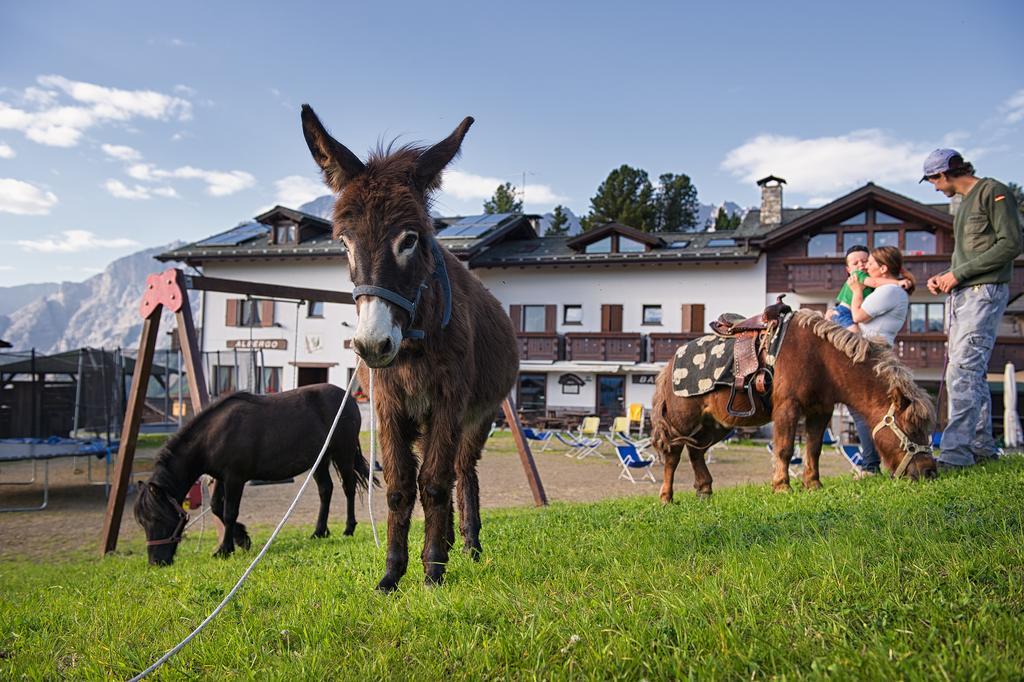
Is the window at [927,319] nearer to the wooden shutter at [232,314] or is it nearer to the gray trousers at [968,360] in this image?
→ the gray trousers at [968,360]

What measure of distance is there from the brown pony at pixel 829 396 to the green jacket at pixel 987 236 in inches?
39.5

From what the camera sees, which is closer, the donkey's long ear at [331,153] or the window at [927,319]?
the donkey's long ear at [331,153]

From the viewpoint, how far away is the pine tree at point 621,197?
51281mm

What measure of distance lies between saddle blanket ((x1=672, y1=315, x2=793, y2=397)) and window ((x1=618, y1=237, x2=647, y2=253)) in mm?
27493

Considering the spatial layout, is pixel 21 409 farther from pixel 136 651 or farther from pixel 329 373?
pixel 329 373

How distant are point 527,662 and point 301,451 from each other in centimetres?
668

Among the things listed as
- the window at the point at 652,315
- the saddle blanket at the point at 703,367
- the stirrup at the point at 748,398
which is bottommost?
the stirrup at the point at 748,398

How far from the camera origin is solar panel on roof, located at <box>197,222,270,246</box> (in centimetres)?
3759

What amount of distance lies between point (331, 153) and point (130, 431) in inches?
240

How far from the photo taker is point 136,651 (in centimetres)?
326

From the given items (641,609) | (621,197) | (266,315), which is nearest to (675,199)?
(621,197)

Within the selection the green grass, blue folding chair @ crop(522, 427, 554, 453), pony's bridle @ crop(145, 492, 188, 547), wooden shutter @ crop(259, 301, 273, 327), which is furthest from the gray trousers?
wooden shutter @ crop(259, 301, 273, 327)

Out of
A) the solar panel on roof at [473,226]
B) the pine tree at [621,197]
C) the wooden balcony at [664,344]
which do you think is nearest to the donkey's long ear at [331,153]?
the wooden balcony at [664,344]

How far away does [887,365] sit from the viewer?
5.68 metres
